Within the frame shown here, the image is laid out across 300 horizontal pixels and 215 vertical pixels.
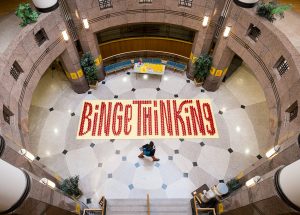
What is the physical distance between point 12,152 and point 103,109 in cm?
556

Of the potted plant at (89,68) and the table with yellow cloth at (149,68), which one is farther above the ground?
the table with yellow cloth at (149,68)

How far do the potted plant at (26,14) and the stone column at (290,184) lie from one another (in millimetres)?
8744

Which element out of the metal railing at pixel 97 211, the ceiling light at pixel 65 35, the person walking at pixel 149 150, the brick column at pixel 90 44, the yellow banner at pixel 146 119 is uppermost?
the brick column at pixel 90 44

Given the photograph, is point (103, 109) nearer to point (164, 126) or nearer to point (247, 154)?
point (164, 126)

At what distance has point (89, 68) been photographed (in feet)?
37.8

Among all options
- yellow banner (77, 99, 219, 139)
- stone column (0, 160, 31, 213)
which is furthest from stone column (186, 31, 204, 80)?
stone column (0, 160, 31, 213)

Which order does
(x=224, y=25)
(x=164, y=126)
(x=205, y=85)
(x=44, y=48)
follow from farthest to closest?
(x=205, y=85), (x=164, y=126), (x=224, y=25), (x=44, y=48)

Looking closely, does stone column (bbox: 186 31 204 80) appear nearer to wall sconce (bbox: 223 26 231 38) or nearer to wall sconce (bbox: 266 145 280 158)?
wall sconce (bbox: 223 26 231 38)

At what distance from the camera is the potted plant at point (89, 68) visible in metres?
11.3

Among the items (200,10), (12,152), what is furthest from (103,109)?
(200,10)

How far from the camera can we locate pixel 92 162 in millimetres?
10188

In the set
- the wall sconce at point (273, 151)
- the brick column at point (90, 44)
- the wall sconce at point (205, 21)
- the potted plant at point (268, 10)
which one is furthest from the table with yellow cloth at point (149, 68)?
the wall sconce at point (273, 151)

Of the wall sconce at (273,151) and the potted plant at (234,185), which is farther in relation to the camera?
the potted plant at (234,185)

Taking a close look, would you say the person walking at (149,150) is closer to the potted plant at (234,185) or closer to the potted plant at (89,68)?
the potted plant at (234,185)
